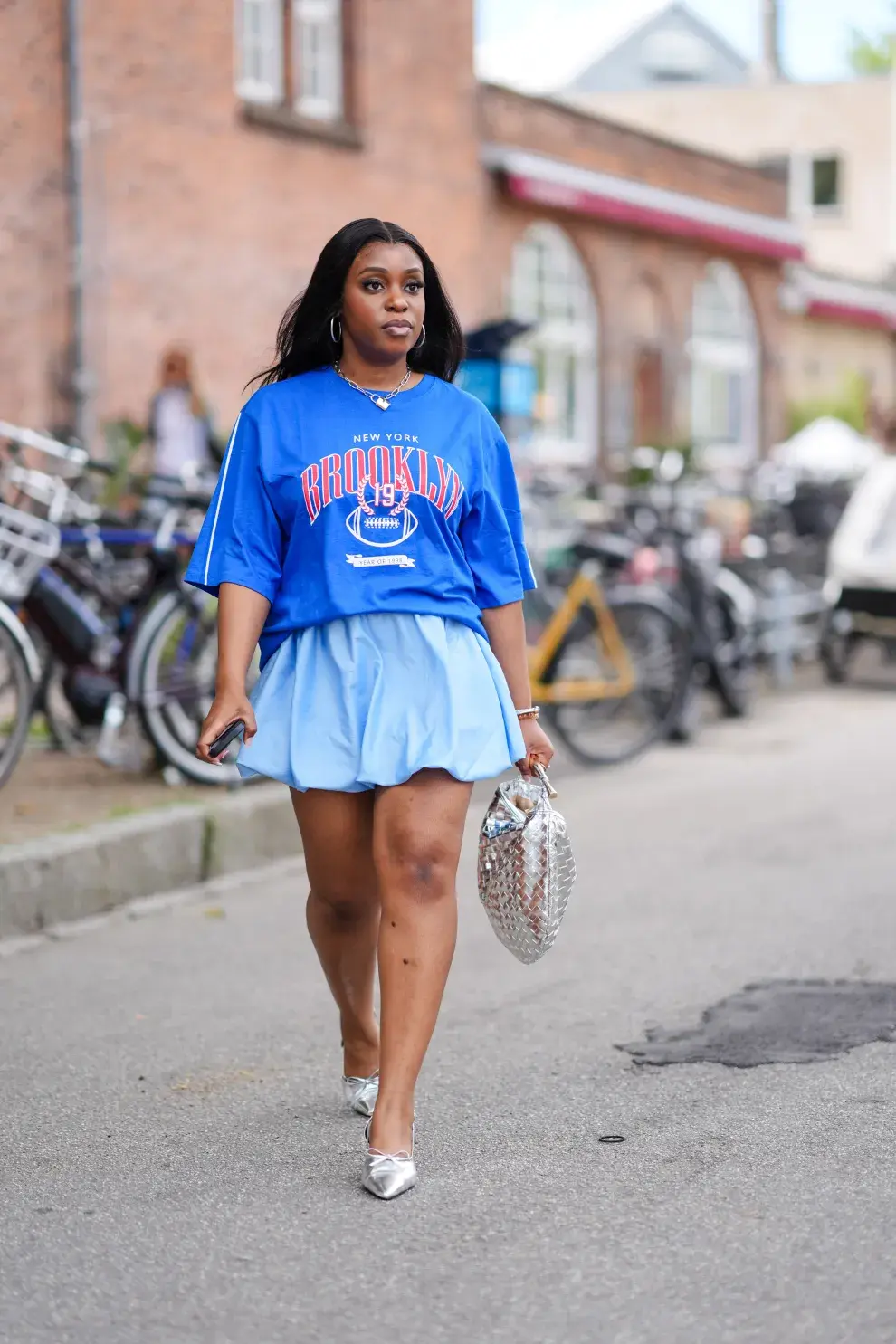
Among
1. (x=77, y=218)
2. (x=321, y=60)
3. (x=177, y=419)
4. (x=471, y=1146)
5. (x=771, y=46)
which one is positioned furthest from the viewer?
(x=771, y=46)

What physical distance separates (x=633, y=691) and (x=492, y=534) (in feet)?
20.2

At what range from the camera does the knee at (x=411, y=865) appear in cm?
400

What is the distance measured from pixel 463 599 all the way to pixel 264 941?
8.56 feet

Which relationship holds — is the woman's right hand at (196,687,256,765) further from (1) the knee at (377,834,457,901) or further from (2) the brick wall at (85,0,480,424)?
(2) the brick wall at (85,0,480,424)

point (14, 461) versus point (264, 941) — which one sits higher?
point (14, 461)

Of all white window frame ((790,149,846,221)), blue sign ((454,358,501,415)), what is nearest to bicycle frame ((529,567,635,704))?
blue sign ((454,358,501,415))

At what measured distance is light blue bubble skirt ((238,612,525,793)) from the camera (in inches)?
157

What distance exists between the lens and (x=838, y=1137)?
4223mm

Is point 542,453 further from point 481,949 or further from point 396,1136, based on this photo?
point 396,1136

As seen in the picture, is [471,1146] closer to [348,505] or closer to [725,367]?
[348,505]

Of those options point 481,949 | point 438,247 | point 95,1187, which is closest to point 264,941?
point 481,949

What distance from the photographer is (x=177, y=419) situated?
43.5 ft

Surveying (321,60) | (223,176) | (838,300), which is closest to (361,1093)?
(223,176)

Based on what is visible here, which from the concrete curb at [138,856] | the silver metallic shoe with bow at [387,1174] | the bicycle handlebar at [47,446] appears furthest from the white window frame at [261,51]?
the silver metallic shoe with bow at [387,1174]
